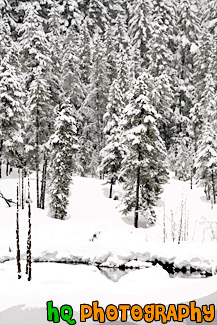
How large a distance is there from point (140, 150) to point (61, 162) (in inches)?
252

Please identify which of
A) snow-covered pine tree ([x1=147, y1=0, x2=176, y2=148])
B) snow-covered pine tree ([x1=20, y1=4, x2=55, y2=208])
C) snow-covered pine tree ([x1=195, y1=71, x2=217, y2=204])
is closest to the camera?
snow-covered pine tree ([x1=20, y1=4, x2=55, y2=208])

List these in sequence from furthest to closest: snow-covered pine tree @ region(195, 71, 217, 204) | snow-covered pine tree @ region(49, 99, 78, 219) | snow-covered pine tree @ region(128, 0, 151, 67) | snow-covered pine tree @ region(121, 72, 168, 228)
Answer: snow-covered pine tree @ region(128, 0, 151, 67) < snow-covered pine tree @ region(195, 71, 217, 204) < snow-covered pine tree @ region(49, 99, 78, 219) < snow-covered pine tree @ region(121, 72, 168, 228)

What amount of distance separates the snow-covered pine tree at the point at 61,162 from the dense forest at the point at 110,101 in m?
0.08

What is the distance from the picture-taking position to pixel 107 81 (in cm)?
4278

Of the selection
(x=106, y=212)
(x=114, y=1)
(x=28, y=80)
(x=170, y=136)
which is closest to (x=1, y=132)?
(x=28, y=80)

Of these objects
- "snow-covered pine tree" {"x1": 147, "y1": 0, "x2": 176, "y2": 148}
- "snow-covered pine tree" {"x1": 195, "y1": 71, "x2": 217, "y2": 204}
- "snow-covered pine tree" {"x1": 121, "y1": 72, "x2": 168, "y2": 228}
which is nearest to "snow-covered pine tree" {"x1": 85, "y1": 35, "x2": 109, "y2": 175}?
"snow-covered pine tree" {"x1": 147, "y1": 0, "x2": 176, "y2": 148}

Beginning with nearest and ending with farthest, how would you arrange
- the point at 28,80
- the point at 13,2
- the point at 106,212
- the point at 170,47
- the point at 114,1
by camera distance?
the point at 106,212 < the point at 28,80 < the point at 170,47 < the point at 13,2 < the point at 114,1

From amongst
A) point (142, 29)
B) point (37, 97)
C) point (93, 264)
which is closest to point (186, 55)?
point (142, 29)

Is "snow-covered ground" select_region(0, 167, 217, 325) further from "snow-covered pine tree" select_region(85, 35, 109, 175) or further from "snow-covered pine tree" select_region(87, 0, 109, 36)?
"snow-covered pine tree" select_region(87, 0, 109, 36)

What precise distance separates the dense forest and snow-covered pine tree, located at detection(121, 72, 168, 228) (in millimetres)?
77

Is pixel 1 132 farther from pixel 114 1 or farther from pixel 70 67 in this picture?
pixel 114 1

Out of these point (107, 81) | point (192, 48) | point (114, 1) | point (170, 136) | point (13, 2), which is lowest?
point (170, 136)

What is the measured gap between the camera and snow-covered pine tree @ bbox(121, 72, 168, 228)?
23141 mm

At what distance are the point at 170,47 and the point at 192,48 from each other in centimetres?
526
